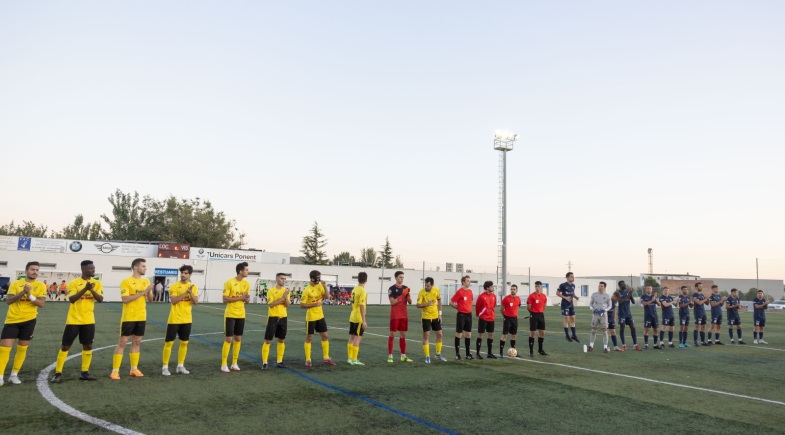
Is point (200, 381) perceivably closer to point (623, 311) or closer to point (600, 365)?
point (600, 365)

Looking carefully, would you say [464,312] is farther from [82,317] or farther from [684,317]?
[684,317]

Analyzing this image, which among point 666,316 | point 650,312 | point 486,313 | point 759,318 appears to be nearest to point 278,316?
A: point 486,313

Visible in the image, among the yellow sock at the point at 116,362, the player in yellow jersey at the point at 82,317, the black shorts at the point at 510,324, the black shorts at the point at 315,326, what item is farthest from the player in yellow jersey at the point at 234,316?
the black shorts at the point at 510,324

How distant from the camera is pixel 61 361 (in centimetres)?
858

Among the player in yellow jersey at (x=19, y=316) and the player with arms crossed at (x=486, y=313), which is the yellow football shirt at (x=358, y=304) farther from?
the player in yellow jersey at (x=19, y=316)

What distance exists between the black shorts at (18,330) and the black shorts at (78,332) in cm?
53

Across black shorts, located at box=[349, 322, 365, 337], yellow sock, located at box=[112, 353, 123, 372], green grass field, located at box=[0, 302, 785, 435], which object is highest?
black shorts, located at box=[349, 322, 365, 337]

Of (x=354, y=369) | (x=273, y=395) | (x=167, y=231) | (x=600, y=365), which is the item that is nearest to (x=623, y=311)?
(x=600, y=365)

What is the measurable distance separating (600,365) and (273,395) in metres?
8.56

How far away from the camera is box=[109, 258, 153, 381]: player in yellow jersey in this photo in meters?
8.92

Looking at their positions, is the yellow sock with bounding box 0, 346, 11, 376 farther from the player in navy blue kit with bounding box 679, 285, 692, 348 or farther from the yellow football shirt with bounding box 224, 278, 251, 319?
the player in navy blue kit with bounding box 679, 285, 692, 348

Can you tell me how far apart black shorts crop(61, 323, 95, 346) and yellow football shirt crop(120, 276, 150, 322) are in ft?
1.83

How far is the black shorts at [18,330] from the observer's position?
8227 millimetres

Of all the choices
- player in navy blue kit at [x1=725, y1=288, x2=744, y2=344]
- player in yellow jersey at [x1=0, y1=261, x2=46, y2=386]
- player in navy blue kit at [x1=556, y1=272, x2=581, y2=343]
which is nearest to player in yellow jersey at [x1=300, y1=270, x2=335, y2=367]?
player in yellow jersey at [x1=0, y1=261, x2=46, y2=386]
